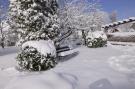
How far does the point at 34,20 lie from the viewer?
1325 centimetres

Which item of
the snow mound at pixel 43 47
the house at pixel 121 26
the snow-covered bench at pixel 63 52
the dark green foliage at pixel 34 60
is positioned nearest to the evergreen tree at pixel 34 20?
the snow-covered bench at pixel 63 52

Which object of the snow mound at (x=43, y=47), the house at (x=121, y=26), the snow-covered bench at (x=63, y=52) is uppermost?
the house at (x=121, y=26)

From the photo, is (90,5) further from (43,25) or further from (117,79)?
(117,79)

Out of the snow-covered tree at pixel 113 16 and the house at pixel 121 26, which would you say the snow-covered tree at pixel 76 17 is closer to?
the house at pixel 121 26

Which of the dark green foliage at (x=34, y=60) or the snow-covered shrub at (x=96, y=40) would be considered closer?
the dark green foliage at (x=34, y=60)

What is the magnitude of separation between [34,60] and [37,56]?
0.80 feet

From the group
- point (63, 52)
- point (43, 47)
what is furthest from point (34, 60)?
point (63, 52)

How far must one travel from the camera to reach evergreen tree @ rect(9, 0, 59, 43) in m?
13.3

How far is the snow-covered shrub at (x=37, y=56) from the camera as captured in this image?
1135 cm

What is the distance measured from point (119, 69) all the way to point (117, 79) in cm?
187

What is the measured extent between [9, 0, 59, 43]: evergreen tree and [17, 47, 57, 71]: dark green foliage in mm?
2079

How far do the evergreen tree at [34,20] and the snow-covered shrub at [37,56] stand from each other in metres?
1.97

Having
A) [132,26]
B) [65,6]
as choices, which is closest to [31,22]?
[65,6]

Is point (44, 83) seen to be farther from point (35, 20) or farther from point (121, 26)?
point (121, 26)
